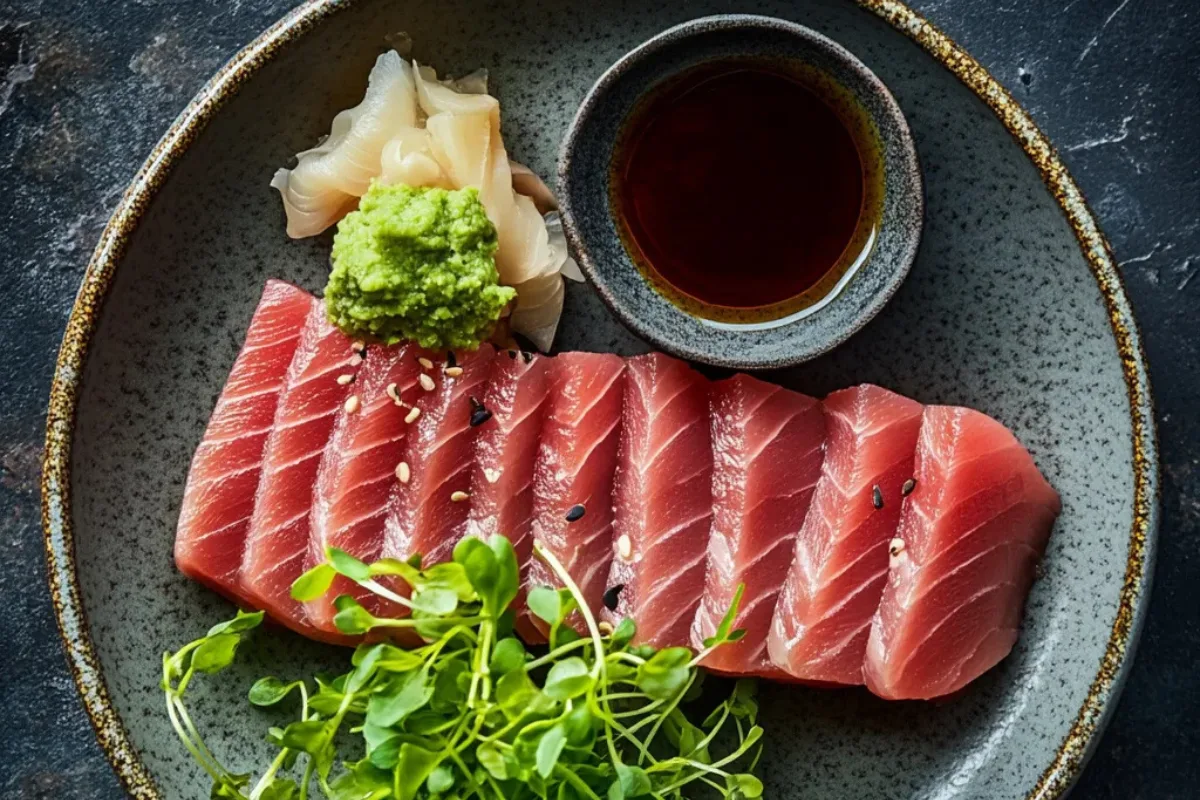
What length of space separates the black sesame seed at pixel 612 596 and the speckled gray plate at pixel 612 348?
0.53 m

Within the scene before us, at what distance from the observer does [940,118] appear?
286cm

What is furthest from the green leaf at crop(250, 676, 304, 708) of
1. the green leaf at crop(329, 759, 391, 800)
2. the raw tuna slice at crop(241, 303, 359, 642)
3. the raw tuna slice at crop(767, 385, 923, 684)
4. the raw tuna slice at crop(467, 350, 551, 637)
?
the raw tuna slice at crop(767, 385, 923, 684)

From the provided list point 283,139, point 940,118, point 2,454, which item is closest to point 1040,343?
point 940,118

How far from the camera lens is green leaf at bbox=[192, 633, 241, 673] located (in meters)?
2.72

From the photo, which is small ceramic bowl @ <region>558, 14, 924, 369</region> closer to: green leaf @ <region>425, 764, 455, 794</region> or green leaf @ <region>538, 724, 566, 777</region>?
green leaf @ <region>538, 724, 566, 777</region>

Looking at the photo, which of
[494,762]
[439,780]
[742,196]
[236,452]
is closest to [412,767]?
[439,780]

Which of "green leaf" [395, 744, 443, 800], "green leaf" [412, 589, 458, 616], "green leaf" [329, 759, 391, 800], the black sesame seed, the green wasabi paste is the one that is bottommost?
"green leaf" [329, 759, 391, 800]

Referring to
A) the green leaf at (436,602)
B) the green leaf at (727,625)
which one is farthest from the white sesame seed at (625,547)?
the green leaf at (436,602)

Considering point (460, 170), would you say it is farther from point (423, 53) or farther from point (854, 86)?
point (854, 86)

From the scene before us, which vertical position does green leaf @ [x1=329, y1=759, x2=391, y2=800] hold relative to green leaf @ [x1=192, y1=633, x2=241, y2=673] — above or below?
below

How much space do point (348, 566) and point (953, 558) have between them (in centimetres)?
143

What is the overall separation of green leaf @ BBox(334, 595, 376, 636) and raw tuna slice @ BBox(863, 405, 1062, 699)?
121cm

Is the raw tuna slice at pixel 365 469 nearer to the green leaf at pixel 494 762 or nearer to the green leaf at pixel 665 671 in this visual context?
the green leaf at pixel 494 762

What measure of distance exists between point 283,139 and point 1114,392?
224cm
